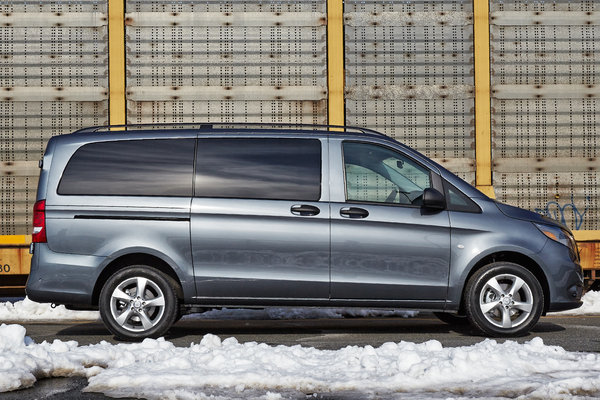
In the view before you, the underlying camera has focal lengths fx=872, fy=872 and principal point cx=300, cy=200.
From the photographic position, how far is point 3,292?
9992 millimetres

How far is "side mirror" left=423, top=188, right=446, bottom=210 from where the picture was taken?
717 cm

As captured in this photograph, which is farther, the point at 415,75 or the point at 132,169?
the point at 415,75

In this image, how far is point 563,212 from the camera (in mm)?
10273

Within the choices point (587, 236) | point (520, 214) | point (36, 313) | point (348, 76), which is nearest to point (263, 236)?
point (520, 214)

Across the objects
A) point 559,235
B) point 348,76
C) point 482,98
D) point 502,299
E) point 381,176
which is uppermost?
point 348,76

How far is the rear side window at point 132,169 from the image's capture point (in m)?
7.27

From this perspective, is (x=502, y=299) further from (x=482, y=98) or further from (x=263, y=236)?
(x=482, y=98)

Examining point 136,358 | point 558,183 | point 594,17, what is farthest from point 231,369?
point 594,17

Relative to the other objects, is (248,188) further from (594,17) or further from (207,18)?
(594,17)

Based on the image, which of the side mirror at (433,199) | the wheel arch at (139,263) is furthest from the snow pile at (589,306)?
the wheel arch at (139,263)

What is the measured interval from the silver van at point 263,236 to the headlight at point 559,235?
5 cm

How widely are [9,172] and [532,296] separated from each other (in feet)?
19.8

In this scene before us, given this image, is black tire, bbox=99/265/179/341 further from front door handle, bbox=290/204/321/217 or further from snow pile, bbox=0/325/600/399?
front door handle, bbox=290/204/321/217

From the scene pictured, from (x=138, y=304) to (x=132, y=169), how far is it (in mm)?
1128
